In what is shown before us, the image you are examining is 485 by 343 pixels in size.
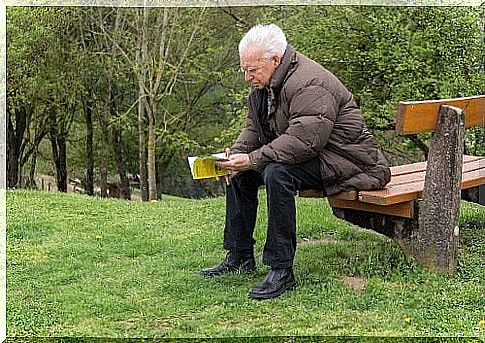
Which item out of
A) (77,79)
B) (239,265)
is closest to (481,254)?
(239,265)

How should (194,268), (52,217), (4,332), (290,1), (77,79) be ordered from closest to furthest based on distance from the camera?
(4,332) < (194,268) < (52,217) < (290,1) < (77,79)

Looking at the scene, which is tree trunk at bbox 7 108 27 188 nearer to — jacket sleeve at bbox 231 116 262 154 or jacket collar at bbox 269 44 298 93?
jacket sleeve at bbox 231 116 262 154

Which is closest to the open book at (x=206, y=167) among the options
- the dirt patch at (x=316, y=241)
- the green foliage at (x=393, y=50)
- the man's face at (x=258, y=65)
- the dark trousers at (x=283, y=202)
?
the dark trousers at (x=283, y=202)

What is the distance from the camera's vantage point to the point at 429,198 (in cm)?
272

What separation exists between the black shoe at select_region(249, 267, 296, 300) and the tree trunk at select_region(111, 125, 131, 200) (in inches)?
148

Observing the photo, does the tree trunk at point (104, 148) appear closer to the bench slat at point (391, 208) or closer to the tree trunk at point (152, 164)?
the tree trunk at point (152, 164)

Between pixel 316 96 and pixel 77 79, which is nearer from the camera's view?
pixel 316 96

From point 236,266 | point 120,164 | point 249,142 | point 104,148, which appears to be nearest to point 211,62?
point 120,164

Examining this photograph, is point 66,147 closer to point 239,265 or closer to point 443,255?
point 239,265

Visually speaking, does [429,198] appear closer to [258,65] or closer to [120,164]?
[258,65]

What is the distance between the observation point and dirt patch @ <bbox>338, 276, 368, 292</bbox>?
8.78 feet

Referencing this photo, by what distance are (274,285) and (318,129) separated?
51cm

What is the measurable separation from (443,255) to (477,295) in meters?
0.21

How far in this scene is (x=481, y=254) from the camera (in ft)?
10.0
